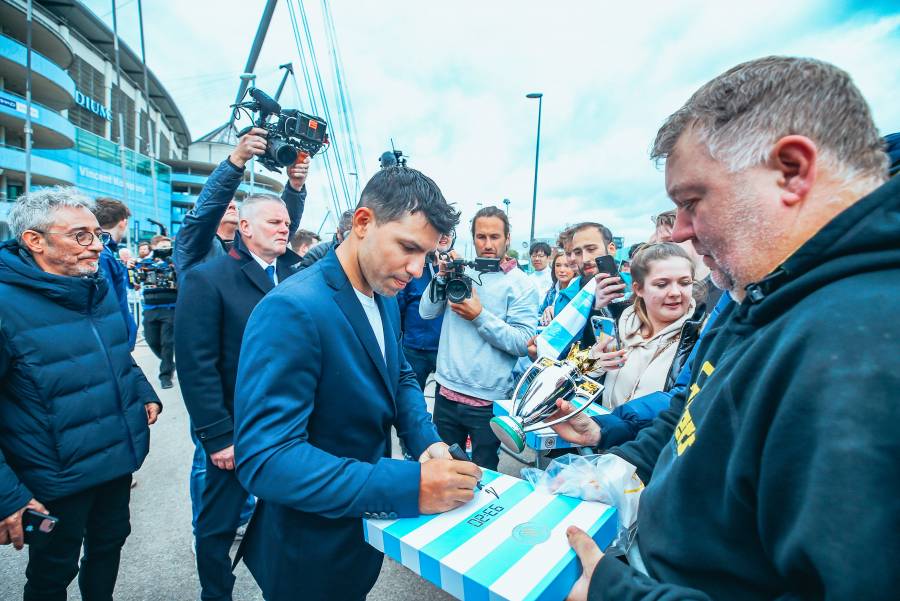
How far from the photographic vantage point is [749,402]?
678 mm

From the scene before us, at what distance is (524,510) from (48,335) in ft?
7.24

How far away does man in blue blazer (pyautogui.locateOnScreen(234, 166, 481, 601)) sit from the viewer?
42.6 inches

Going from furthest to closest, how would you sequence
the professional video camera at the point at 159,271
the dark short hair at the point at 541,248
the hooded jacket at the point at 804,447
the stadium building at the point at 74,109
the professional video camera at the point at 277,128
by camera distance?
the stadium building at the point at 74,109 → the dark short hair at the point at 541,248 → the professional video camera at the point at 159,271 → the professional video camera at the point at 277,128 → the hooded jacket at the point at 804,447

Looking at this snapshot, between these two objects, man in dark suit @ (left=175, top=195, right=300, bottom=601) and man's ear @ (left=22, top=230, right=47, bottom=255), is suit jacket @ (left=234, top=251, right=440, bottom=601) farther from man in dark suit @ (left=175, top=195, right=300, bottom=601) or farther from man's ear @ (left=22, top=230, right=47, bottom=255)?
man's ear @ (left=22, top=230, right=47, bottom=255)

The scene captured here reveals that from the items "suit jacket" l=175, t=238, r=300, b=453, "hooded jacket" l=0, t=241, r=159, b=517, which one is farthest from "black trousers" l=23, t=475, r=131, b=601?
"suit jacket" l=175, t=238, r=300, b=453

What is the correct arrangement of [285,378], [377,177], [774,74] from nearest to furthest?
[774,74], [285,378], [377,177]

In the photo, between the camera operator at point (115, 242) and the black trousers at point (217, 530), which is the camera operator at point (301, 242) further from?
the black trousers at point (217, 530)

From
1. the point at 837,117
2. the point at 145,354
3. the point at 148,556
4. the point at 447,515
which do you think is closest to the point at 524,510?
the point at 447,515

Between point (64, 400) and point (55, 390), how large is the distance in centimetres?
6

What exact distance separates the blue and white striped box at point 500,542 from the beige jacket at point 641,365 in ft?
3.82

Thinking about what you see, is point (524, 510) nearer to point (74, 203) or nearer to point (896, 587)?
point (896, 587)

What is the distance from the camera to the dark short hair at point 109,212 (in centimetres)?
396

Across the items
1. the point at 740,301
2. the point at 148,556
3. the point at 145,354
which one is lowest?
the point at 148,556

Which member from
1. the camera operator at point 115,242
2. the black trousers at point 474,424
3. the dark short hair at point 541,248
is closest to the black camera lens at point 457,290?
the black trousers at point 474,424
